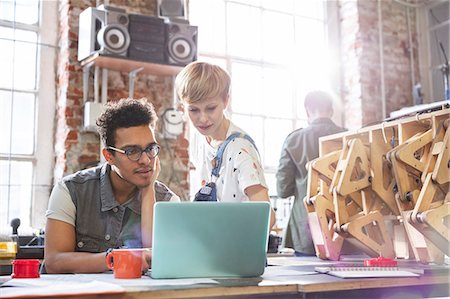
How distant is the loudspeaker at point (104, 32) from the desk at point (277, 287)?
2735 mm

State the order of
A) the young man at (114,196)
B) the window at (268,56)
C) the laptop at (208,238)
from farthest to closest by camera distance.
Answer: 1. the window at (268,56)
2. the young man at (114,196)
3. the laptop at (208,238)

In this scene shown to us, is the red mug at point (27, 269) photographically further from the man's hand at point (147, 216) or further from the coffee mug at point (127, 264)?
the man's hand at point (147, 216)

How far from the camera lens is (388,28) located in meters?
5.97

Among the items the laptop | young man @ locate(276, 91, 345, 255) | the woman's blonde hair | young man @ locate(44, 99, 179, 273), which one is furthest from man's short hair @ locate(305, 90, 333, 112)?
the laptop

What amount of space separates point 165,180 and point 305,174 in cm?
139

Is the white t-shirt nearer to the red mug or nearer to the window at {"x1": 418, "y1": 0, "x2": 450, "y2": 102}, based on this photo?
the red mug

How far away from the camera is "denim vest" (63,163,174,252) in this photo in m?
2.17

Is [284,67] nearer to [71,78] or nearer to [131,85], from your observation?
[131,85]

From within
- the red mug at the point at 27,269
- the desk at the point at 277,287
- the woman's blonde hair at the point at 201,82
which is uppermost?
the woman's blonde hair at the point at 201,82

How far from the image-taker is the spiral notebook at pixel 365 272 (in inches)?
66.2

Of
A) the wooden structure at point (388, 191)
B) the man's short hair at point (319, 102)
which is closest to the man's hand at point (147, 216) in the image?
the wooden structure at point (388, 191)

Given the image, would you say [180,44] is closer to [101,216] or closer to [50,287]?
[101,216]

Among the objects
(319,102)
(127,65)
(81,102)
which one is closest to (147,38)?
(127,65)

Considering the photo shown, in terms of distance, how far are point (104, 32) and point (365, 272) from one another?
3.02m
